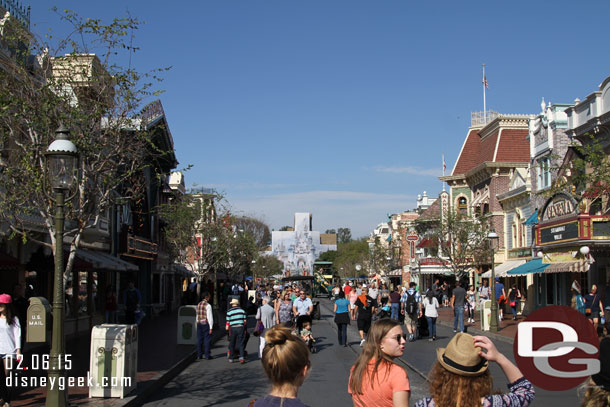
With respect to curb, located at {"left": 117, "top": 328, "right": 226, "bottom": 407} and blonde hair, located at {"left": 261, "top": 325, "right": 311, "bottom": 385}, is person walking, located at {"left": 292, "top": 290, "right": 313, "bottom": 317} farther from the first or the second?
blonde hair, located at {"left": 261, "top": 325, "right": 311, "bottom": 385}

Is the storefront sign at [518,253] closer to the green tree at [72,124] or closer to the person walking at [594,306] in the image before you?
the person walking at [594,306]

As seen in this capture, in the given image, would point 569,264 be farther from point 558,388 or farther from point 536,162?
point 558,388

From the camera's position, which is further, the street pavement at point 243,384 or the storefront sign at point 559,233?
the storefront sign at point 559,233

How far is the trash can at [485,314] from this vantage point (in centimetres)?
2495

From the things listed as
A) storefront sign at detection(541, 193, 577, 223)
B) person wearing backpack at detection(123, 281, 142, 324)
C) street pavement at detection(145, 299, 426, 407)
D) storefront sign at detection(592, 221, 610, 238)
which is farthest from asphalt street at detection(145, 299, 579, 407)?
storefront sign at detection(541, 193, 577, 223)

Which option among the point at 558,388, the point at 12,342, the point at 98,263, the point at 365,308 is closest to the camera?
the point at 558,388

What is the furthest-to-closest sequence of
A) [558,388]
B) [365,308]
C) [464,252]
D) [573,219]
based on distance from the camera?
[464,252] → [573,219] → [365,308] → [558,388]

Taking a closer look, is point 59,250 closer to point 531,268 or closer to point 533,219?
point 531,268

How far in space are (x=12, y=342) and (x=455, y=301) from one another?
16670 millimetres

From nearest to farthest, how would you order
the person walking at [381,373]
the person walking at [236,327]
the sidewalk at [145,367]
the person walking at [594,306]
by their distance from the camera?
the person walking at [381,373] < the sidewalk at [145,367] < the person walking at [236,327] < the person walking at [594,306]

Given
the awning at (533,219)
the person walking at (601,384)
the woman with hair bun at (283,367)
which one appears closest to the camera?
the person walking at (601,384)

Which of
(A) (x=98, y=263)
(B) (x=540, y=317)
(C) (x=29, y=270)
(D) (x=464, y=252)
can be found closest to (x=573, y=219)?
(D) (x=464, y=252)

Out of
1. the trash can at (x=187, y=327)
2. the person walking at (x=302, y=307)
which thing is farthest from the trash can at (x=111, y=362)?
the person walking at (x=302, y=307)

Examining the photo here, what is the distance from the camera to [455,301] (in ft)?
77.8
